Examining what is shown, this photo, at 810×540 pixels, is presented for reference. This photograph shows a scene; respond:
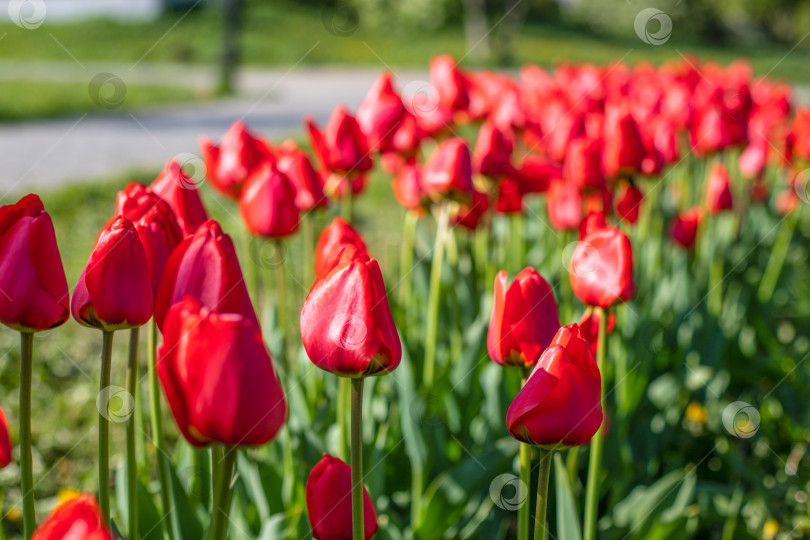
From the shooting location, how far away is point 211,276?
0.90 m

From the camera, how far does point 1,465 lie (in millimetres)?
1009

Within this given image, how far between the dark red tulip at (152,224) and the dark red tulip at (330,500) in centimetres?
32

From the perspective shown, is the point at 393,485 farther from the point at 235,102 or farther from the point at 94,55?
the point at 94,55

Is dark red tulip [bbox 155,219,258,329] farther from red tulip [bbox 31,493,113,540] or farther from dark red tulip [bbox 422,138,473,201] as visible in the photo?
dark red tulip [bbox 422,138,473,201]

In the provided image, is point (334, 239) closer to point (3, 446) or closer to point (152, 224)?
point (152, 224)

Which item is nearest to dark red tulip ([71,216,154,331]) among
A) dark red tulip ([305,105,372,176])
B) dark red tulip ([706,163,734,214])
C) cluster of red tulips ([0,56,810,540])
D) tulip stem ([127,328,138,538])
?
cluster of red tulips ([0,56,810,540])

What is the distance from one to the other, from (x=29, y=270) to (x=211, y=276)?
237 millimetres

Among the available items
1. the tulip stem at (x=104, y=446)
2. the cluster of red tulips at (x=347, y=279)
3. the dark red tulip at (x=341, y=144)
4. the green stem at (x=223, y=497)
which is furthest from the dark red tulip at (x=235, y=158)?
the green stem at (x=223, y=497)

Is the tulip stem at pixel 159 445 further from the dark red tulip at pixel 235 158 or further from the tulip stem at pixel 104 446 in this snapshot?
the dark red tulip at pixel 235 158

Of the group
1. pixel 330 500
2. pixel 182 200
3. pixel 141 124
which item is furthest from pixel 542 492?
pixel 141 124

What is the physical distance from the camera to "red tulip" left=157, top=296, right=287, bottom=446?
0.75 meters

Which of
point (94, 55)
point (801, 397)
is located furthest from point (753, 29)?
point (801, 397)

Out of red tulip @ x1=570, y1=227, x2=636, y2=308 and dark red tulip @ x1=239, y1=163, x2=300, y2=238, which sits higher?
dark red tulip @ x1=239, y1=163, x2=300, y2=238

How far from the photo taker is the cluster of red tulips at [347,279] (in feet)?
2.57
